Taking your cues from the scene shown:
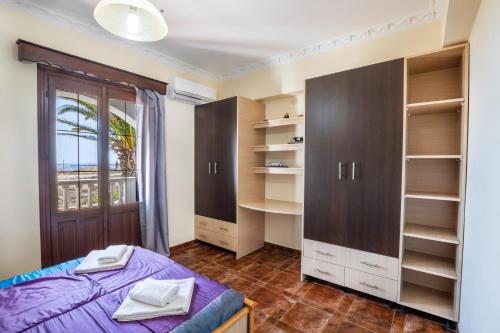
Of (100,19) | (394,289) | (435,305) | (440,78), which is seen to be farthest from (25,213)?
(440,78)

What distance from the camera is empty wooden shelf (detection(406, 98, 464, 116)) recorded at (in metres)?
1.88

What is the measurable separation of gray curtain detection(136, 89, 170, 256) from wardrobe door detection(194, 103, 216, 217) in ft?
1.95

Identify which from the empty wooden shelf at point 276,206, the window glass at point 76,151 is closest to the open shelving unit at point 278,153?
the empty wooden shelf at point 276,206

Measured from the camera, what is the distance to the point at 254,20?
2463 mm

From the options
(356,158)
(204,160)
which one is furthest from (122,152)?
(356,158)

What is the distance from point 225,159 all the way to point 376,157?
1.92 m

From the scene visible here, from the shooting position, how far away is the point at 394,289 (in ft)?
6.87

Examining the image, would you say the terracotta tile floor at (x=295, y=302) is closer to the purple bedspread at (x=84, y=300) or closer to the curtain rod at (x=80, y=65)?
the purple bedspread at (x=84, y=300)

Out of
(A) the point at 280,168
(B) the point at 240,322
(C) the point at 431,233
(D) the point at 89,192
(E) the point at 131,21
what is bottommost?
(B) the point at 240,322

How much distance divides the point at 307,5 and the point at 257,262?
2.99 metres

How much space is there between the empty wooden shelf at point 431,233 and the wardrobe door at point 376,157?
5.3 inches

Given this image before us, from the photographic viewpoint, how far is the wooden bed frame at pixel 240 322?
4.41ft

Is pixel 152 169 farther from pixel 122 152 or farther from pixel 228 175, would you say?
pixel 228 175

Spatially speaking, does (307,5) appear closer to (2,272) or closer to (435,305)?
(435,305)
